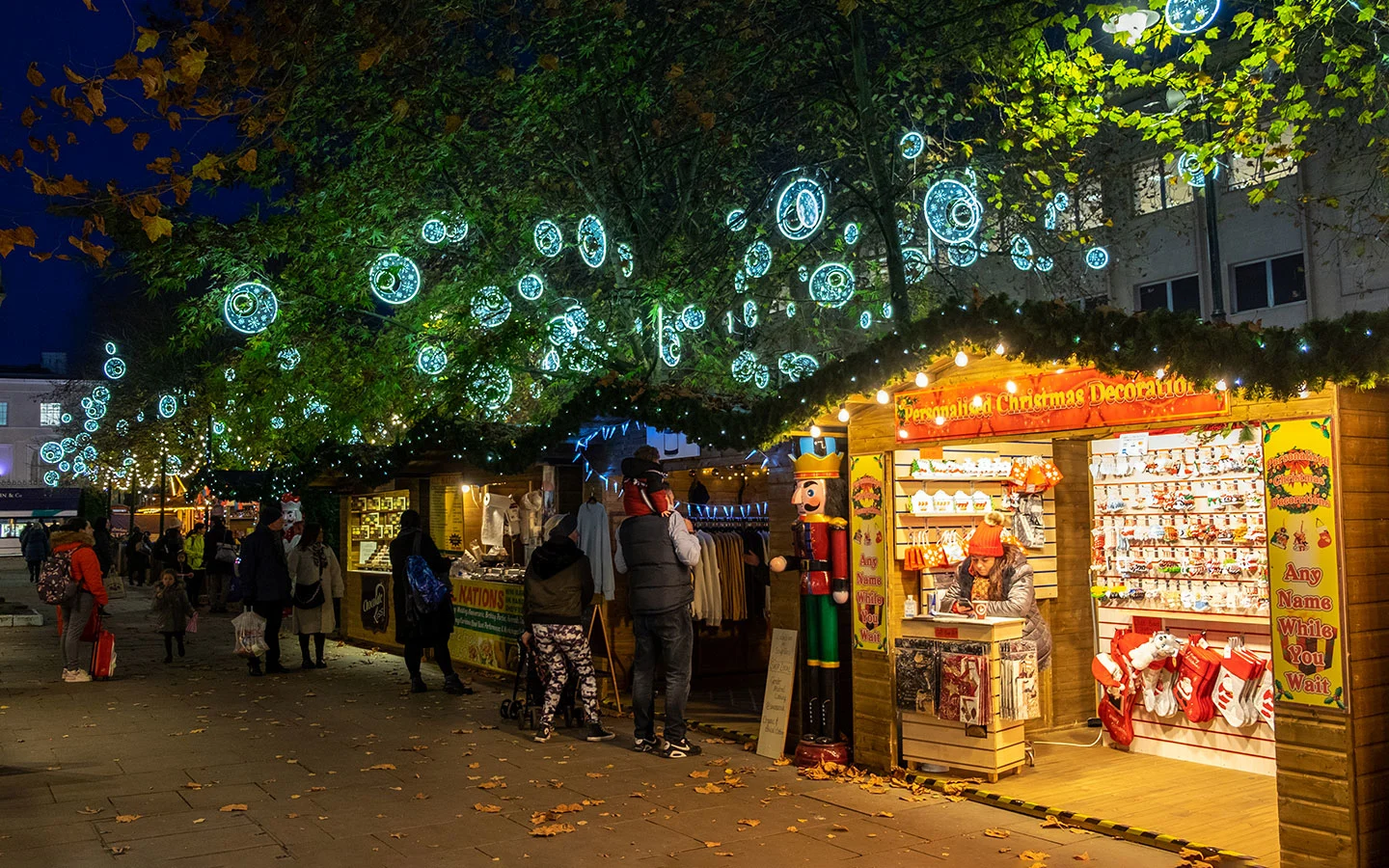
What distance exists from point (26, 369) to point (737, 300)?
71301mm

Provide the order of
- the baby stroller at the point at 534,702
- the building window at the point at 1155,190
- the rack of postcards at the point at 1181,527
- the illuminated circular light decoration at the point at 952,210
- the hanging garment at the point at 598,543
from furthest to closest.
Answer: the building window at the point at 1155,190 < the hanging garment at the point at 598,543 < the illuminated circular light decoration at the point at 952,210 < the baby stroller at the point at 534,702 < the rack of postcards at the point at 1181,527

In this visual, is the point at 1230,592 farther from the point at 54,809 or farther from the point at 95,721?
the point at 95,721

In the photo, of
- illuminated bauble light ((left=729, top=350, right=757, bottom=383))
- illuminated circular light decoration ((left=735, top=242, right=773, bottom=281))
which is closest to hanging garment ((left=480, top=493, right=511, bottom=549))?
illuminated circular light decoration ((left=735, top=242, right=773, bottom=281))

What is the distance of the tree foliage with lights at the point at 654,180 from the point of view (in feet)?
37.8

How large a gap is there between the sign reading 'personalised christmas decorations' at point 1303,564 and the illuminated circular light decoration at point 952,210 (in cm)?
Result: 503

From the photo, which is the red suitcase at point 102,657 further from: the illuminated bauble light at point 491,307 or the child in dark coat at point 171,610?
the illuminated bauble light at point 491,307

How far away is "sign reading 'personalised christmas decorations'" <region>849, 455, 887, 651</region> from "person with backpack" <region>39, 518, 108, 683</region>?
26.8 ft

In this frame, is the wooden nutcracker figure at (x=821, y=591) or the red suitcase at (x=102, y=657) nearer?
the wooden nutcracker figure at (x=821, y=591)

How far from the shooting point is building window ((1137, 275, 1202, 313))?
27328 mm

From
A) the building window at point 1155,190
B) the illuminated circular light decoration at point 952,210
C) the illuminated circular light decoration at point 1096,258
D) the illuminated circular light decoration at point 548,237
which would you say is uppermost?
the building window at point 1155,190

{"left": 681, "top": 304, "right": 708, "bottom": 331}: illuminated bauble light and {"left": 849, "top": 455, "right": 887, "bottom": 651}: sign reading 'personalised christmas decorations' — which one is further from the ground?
{"left": 681, "top": 304, "right": 708, "bottom": 331}: illuminated bauble light

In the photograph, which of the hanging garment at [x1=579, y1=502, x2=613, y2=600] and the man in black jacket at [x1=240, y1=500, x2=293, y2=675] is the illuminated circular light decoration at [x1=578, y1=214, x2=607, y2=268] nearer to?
the hanging garment at [x1=579, y1=502, x2=613, y2=600]

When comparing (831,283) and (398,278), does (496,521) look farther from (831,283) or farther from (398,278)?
(831,283)

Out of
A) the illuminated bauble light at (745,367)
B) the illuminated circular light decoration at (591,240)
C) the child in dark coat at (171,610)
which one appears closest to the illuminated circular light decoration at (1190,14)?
the illuminated circular light decoration at (591,240)
